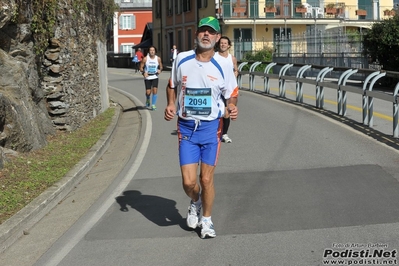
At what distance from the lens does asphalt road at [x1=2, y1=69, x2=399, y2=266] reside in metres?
6.45

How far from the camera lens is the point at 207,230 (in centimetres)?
688

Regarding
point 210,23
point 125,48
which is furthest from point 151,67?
point 125,48

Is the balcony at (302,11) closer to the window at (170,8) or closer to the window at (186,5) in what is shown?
the window at (186,5)

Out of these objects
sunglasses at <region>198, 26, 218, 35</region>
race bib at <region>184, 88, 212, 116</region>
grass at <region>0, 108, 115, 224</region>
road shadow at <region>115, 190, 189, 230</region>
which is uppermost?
sunglasses at <region>198, 26, 218, 35</region>

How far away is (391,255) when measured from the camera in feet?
20.1

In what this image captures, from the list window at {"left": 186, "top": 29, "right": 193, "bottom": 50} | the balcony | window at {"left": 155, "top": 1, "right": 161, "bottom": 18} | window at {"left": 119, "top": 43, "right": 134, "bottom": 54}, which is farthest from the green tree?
window at {"left": 119, "top": 43, "right": 134, "bottom": 54}

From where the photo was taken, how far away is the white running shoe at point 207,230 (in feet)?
22.6

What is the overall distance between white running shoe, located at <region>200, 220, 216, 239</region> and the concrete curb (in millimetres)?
2008

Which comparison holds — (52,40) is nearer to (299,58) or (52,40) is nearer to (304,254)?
(304,254)

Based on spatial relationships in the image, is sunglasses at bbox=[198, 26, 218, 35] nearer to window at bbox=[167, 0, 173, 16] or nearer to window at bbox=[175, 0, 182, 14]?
window at bbox=[175, 0, 182, 14]

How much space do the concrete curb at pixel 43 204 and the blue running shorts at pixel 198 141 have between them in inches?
77.9

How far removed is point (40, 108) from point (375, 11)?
4213 centimetres

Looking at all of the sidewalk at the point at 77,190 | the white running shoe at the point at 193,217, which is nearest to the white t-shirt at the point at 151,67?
the sidewalk at the point at 77,190

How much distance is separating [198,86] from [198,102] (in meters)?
0.17
